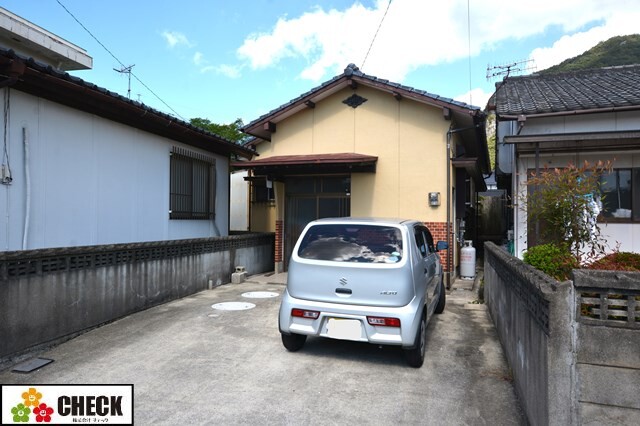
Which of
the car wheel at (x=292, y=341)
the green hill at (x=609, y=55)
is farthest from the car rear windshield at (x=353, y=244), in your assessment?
the green hill at (x=609, y=55)

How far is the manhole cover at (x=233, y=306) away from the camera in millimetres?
6780

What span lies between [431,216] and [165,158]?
608 centimetres

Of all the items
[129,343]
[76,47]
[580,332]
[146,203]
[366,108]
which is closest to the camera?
[580,332]

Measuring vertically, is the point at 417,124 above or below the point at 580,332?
above

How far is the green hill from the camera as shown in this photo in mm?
31734

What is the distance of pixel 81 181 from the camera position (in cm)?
614

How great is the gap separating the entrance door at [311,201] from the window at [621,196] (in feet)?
18.1

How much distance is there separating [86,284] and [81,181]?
1743 millimetres

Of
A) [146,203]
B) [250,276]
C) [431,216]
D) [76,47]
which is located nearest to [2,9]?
[76,47]

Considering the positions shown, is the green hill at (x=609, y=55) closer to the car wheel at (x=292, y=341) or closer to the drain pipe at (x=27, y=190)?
the car wheel at (x=292, y=341)

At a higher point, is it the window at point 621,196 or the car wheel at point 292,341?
the window at point 621,196

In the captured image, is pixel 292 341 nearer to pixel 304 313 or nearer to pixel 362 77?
pixel 304 313

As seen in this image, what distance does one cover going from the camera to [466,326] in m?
5.96

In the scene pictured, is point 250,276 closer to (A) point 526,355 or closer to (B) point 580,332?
(A) point 526,355
